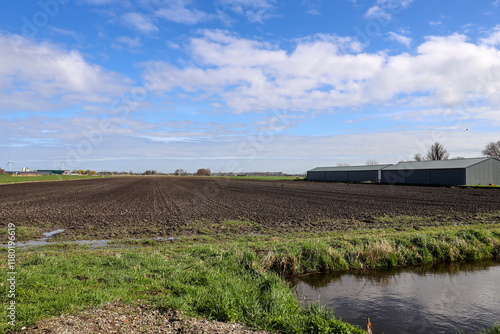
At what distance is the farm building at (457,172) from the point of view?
56.9 meters

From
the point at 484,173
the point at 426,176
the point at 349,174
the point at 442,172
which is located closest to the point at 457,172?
the point at 442,172

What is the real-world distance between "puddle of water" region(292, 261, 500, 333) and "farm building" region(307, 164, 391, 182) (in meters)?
75.4

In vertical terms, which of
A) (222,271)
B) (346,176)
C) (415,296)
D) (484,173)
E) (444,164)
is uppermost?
Answer: (444,164)

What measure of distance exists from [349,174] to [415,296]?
88090 mm

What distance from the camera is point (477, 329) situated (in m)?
7.77

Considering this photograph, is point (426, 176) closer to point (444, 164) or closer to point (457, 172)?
point (444, 164)

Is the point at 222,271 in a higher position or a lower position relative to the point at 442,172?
lower

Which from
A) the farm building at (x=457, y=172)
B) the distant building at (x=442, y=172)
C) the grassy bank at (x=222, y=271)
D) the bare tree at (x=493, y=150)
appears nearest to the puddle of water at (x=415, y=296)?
the grassy bank at (x=222, y=271)

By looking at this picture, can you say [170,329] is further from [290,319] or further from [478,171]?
[478,171]

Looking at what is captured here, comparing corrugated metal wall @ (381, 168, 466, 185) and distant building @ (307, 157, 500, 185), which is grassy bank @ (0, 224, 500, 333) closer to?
corrugated metal wall @ (381, 168, 466, 185)

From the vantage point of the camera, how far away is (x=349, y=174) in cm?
9431

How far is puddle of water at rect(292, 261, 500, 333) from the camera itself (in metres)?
8.11

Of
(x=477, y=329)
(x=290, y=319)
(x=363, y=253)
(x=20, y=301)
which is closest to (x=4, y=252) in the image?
(x=20, y=301)

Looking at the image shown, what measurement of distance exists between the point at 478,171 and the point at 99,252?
6624 centimetres
